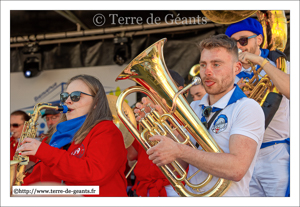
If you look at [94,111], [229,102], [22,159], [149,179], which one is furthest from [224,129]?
[22,159]

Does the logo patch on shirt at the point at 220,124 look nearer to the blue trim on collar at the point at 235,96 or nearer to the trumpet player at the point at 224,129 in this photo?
the trumpet player at the point at 224,129

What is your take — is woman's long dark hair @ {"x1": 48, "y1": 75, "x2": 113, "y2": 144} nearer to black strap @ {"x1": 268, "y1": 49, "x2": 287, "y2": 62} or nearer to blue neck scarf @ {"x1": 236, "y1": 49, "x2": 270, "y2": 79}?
blue neck scarf @ {"x1": 236, "y1": 49, "x2": 270, "y2": 79}

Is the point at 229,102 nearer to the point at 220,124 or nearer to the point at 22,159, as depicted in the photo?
the point at 220,124

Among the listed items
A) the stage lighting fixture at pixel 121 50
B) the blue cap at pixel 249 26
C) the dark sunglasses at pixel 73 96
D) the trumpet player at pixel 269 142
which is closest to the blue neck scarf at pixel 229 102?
the trumpet player at pixel 269 142

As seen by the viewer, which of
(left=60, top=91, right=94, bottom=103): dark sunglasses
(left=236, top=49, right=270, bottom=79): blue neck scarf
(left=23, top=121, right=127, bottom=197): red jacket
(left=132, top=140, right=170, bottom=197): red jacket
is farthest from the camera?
(left=236, top=49, right=270, bottom=79): blue neck scarf

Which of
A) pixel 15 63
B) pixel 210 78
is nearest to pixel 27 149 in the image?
pixel 210 78

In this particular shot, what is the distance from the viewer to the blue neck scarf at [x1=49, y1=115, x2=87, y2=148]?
8.65 feet

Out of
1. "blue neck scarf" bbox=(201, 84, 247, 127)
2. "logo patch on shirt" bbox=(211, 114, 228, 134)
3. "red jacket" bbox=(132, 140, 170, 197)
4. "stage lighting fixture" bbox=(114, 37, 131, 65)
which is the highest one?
"stage lighting fixture" bbox=(114, 37, 131, 65)

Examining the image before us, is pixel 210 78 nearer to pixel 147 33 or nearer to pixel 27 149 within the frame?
pixel 27 149

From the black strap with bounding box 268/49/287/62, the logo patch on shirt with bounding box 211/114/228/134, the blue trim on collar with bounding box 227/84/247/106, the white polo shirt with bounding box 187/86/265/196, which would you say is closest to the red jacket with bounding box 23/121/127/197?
the white polo shirt with bounding box 187/86/265/196

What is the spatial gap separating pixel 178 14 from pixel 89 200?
2048 millimetres

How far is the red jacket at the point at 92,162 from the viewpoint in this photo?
7.73ft

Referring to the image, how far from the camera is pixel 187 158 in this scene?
2289mm

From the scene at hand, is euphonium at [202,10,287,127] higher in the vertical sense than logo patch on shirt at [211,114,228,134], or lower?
higher
